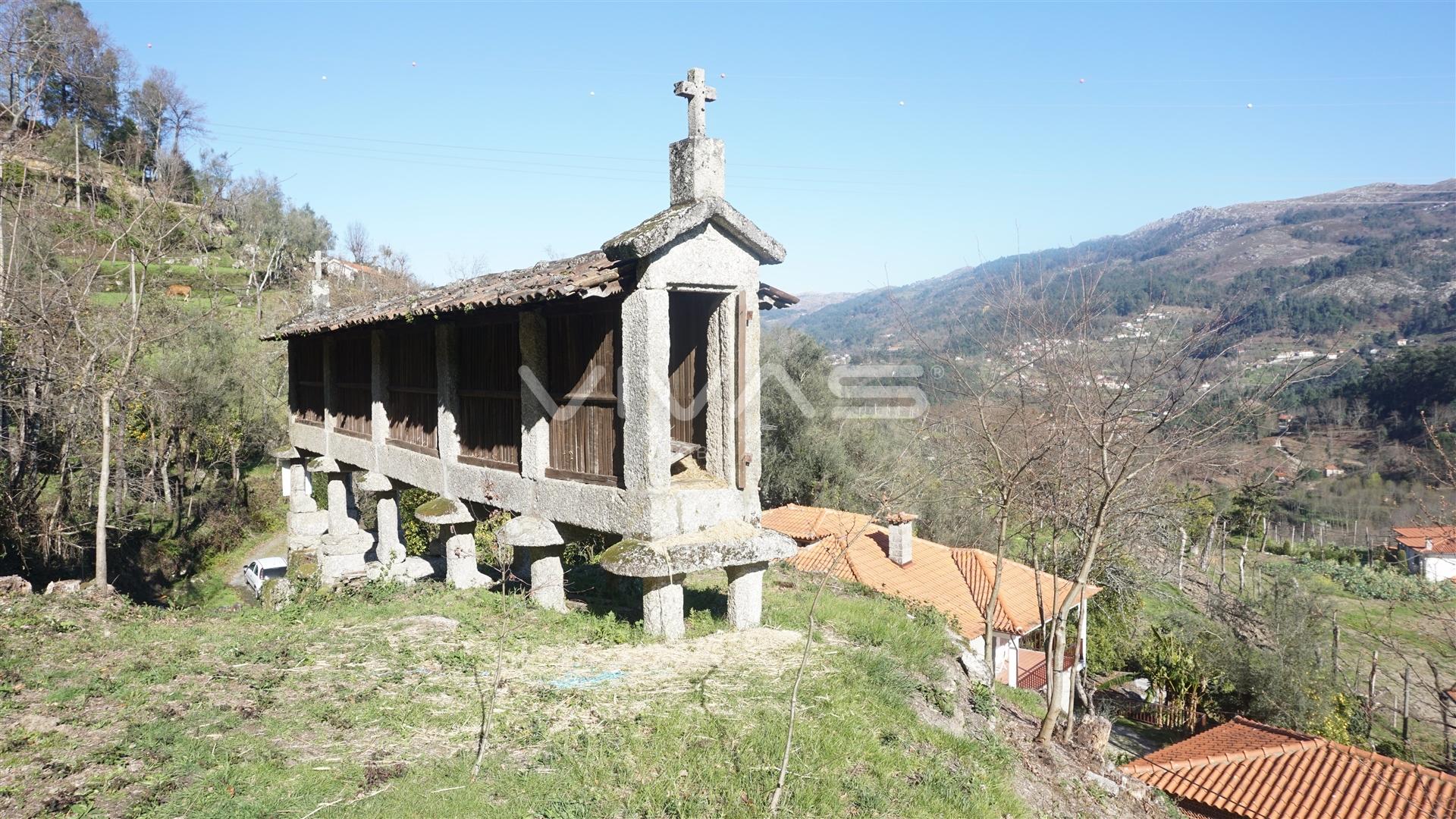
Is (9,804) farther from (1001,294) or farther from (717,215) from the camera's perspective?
(1001,294)

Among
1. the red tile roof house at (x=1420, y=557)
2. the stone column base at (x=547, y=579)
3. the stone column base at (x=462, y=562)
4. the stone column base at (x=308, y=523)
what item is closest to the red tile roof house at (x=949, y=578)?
the stone column base at (x=462, y=562)

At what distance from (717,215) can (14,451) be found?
12.1m

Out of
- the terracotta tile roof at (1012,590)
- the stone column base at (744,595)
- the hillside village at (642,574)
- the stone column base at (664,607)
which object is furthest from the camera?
the terracotta tile roof at (1012,590)

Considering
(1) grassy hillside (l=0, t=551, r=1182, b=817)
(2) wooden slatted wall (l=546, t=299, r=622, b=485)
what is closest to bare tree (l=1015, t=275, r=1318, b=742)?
(1) grassy hillside (l=0, t=551, r=1182, b=817)

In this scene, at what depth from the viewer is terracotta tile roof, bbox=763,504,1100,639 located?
14414 mm

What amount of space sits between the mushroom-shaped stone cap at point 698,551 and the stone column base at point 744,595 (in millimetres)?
311

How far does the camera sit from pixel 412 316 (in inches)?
293

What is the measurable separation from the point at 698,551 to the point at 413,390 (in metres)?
4.92

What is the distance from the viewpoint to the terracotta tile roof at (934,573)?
14414mm

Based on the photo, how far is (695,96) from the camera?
258 inches

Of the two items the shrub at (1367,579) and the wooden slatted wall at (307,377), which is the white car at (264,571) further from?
the shrub at (1367,579)

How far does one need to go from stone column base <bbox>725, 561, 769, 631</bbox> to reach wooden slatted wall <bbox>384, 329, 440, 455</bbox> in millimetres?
3922

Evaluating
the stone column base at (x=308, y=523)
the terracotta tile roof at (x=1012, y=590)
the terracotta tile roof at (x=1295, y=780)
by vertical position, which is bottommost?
the terracotta tile roof at (x=1295, y=780)

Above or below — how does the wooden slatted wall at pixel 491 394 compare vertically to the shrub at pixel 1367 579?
above
